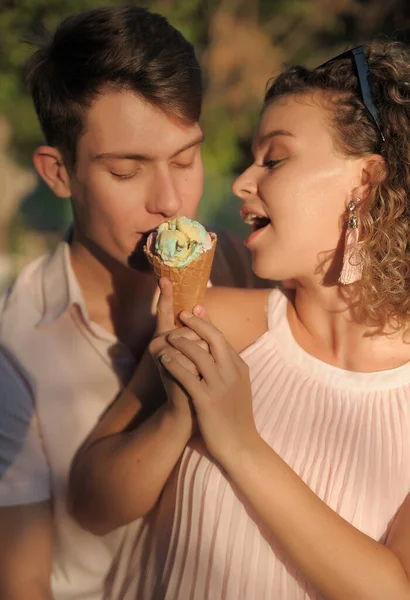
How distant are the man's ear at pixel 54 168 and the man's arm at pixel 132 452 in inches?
27.1

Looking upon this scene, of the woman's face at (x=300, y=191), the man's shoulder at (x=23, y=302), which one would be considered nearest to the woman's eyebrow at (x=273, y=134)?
the woman's face at (x=300, y=191)

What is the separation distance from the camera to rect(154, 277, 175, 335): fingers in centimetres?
172

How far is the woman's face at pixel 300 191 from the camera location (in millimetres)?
1780

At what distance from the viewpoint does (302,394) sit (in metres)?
1.84

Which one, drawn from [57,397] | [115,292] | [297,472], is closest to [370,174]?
[297,472]

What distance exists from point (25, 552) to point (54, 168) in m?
1.24

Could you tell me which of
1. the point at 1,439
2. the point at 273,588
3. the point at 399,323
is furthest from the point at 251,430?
the point at 1,439

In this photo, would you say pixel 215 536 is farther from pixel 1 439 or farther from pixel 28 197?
pixel 28 197

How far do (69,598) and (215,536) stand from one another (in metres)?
0.72

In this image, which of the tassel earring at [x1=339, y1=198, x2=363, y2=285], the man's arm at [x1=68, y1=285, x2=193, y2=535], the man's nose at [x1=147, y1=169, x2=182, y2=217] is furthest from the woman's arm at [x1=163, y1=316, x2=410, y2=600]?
the man's nose at [x1=147, y1=169, x2=182, y2=217]

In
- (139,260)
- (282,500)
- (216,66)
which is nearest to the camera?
(282,500)

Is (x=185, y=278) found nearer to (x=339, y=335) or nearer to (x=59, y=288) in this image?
(x=339, y=335)

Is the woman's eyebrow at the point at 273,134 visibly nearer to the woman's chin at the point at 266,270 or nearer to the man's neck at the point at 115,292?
the woman's chin at the point at 266,270

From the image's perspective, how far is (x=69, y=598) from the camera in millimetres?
2119
